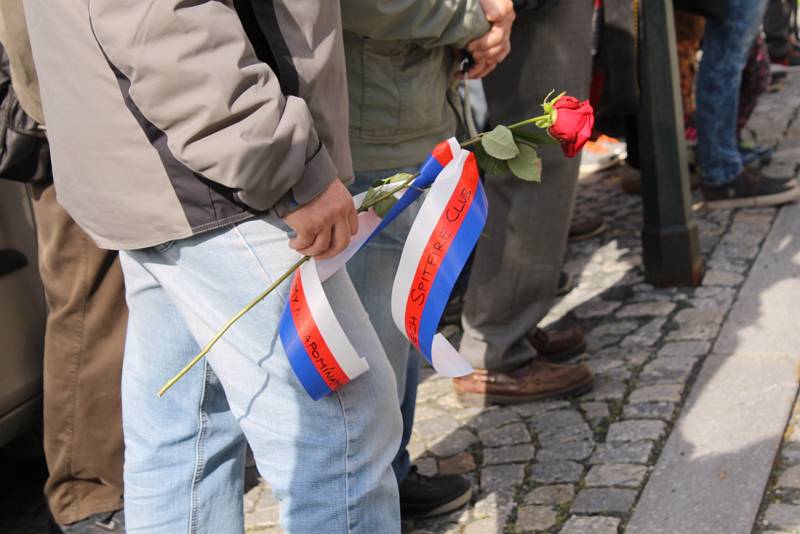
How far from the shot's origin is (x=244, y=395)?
192 centimetres

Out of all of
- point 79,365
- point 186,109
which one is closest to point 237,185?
point 186,109

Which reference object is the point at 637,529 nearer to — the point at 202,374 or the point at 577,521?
the point at 577,521

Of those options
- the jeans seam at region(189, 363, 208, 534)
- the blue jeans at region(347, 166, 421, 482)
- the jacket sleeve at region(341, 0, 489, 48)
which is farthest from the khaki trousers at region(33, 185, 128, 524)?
the jacket sleeve at region(341, 0, 489, 48)

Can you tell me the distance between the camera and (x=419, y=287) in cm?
189

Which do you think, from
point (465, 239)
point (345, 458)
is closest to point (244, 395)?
point (345, 458)

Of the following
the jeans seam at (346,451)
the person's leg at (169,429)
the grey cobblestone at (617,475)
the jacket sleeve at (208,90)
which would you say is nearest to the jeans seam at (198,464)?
the person's leg at (169,429)

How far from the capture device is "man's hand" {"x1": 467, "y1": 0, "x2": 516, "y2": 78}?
8.48 ft

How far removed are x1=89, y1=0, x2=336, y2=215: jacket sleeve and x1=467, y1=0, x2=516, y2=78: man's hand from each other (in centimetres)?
96

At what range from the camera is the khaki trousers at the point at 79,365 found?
2.83m

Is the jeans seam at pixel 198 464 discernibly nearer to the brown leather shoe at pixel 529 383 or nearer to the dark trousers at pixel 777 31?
the brown leather shoe at pixel 529 383

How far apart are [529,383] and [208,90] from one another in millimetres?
2109

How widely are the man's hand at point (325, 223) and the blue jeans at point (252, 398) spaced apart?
5 cm

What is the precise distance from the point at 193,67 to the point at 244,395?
574 millimetres

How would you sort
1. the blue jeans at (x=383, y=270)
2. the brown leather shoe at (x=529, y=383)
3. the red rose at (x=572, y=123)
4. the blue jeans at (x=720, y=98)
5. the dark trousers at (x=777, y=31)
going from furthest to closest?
the dark trousers at (x=777, y=31) < the blue jeans at (x=720, y=98) < the brown leather shoe at (x=529, y=383) < the blue jeans at (x=383, y=270) < the red rose at (x=572, y=123)
